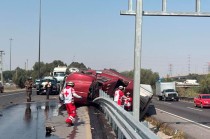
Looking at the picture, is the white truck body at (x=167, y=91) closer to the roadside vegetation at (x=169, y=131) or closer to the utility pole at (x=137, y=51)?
the roadside vegetation at (x=169, y=131)

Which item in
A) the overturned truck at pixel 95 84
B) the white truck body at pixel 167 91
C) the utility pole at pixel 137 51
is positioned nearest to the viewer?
the utility pole at pixel 137 51

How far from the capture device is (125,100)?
20.2 m

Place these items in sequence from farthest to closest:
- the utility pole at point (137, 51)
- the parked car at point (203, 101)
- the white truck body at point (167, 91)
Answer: the white truck body at point (167, 91)
the parked car at point (203, 101)
the utility pole at point (137, 51)

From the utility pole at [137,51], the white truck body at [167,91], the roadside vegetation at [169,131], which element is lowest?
the white truck body at [167,91]

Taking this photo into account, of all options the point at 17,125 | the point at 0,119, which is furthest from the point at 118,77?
the point at 17,125

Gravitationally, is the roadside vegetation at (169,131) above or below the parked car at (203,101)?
above

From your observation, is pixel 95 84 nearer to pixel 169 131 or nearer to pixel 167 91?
pixel 169 131

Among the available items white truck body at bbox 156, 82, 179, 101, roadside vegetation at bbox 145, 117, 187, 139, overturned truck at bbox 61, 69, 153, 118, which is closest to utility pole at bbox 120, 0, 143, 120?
roadside vegetation at bbox 145, 117, 187, 139

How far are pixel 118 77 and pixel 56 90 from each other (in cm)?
2451

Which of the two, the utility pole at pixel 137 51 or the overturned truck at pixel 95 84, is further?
the overturned truck at pixel 95 84

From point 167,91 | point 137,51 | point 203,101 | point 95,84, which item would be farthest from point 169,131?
point 167,91

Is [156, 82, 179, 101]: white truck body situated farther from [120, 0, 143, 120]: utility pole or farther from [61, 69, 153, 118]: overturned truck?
[120, 0, 143, 120]: utility pole

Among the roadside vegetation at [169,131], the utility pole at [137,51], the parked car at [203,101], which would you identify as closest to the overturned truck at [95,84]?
the roadside vegetation at [169,131]

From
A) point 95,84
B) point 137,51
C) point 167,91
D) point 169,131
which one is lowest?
point 167,91
